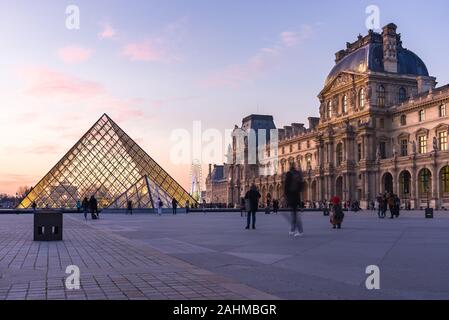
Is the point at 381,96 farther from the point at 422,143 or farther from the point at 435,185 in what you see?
the point at 435,185

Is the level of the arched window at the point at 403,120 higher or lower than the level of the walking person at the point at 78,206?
higher

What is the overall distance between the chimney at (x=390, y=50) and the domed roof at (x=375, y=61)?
2.42 feet

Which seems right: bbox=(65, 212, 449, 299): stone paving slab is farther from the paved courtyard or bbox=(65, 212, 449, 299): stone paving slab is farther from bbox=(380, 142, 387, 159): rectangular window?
bbox=(380, 142, 387, 159): rectangular window

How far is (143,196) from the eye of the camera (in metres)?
43.9

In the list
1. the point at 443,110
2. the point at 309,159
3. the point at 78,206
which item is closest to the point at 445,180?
the point at 443,110

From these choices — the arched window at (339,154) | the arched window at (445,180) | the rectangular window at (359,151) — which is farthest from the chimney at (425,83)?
the arched window at (445,180)

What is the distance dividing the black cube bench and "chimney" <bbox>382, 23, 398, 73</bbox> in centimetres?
6418

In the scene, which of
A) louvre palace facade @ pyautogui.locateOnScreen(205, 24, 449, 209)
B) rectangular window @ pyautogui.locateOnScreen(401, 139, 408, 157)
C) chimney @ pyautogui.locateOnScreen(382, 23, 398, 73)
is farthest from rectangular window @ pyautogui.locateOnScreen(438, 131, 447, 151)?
chimney @ pyautogui.locateOnScreen(382, 23, 398, 73)

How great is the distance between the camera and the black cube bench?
1374 centimetres

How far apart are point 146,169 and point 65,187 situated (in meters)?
7.65

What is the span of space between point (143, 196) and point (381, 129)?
126 feet

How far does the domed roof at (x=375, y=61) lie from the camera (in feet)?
235

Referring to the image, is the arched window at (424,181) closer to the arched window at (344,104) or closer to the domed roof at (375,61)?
the domed roof at (375,61)
